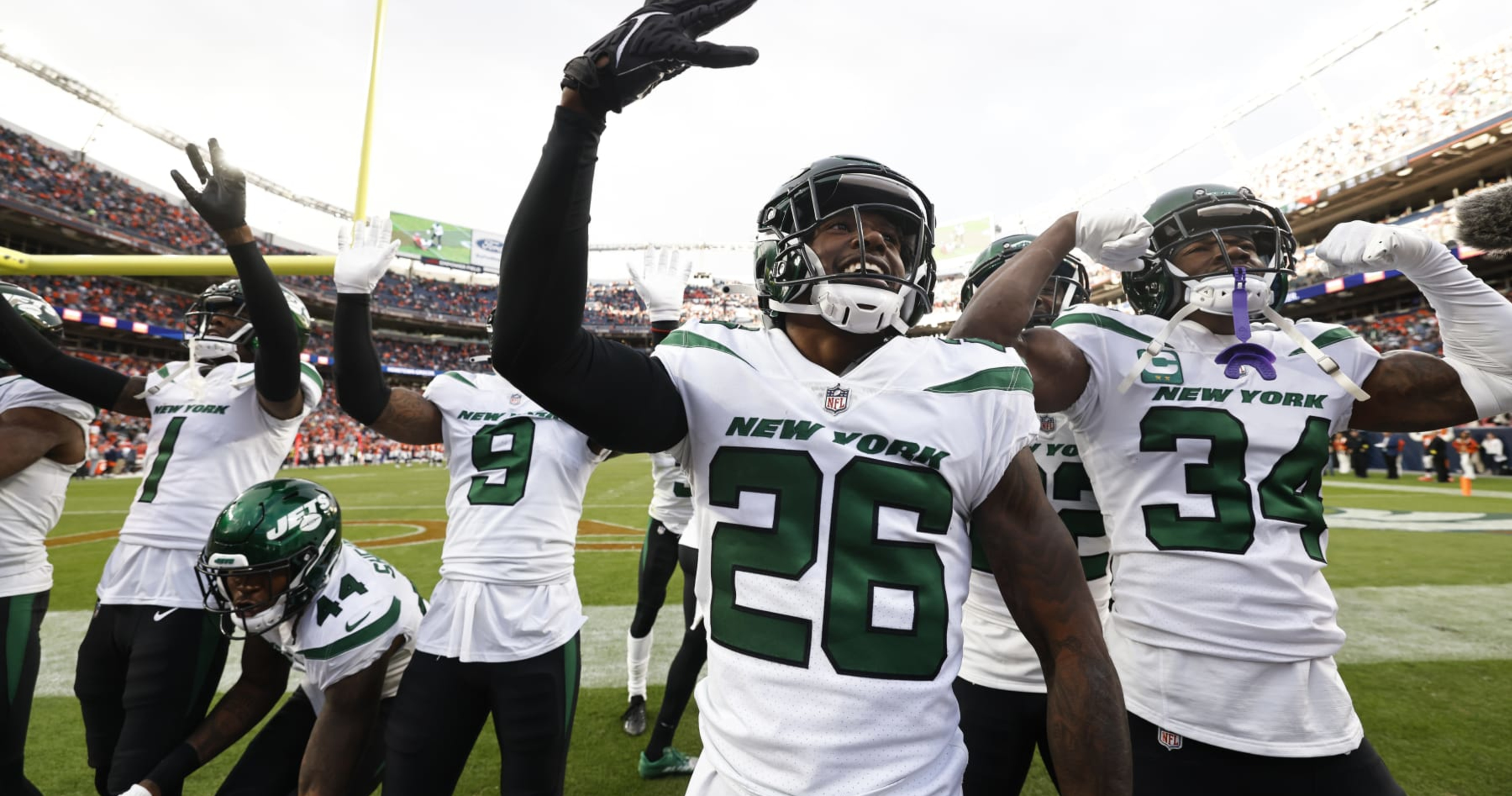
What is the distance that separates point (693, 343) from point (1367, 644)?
6311mm

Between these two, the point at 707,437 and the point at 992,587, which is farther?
the point at 992,587

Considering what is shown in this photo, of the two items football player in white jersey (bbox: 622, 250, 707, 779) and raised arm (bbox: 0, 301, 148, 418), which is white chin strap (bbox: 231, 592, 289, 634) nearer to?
raised arm (bbox: 0, 301, 148, 418)

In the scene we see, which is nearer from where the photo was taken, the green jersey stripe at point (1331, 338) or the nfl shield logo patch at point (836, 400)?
the nfl shield logo patch at point (836, 400)

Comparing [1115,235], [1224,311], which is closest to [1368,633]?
[1224,311]

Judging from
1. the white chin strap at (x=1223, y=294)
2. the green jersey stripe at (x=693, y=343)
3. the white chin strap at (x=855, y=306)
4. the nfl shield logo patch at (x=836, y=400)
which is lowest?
the nfl shield logo patch at (x=836, y=400)

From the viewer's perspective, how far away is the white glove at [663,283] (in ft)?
10.6

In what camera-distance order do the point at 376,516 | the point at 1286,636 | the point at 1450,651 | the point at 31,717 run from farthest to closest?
the point at 376,516
the point at 1450,651
the point at 31,717
the point at 1286,636

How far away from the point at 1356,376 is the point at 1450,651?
4.62 metres

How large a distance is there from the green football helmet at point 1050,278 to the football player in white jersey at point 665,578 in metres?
1.46

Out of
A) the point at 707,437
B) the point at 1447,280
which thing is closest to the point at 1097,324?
the point at 1447,280

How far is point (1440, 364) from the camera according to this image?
2143mm

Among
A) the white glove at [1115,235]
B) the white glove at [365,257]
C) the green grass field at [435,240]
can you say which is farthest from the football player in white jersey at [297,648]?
the green grass field at [435,240]

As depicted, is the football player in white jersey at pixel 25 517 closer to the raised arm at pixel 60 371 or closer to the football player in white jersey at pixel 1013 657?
the raised arm at pixel 60 371

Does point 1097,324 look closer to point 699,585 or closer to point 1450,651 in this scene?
point 699,585
